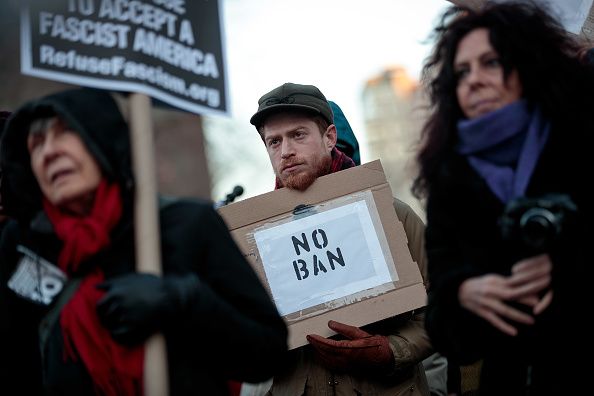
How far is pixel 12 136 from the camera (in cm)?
265

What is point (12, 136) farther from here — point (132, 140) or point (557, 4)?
point (557, 4)

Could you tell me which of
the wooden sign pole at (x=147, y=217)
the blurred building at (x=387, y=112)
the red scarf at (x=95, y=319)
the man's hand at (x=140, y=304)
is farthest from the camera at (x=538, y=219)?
the blurred building at (x=387, y=112)

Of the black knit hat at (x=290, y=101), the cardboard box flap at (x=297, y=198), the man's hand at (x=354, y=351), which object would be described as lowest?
the man's hand at (x=354, y=351)

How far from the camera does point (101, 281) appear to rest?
2.47 m

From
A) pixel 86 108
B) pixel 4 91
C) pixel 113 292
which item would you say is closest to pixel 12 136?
pixel 86 108

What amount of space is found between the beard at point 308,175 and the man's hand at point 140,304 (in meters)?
1.55

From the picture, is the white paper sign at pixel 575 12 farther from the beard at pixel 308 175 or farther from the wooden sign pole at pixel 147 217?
the wooden sign pole at pixel 147 217

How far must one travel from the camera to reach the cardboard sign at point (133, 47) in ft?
8.27

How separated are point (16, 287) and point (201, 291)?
0.67 metres

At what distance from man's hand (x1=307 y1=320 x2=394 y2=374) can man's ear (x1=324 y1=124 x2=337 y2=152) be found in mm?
1073

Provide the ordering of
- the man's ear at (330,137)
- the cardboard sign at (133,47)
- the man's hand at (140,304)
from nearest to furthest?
the man's hand at (140,304), the cardboard sign at (133,47), the man's ear at (330,137)

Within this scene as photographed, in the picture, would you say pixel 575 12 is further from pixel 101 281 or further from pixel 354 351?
pixel 101 281

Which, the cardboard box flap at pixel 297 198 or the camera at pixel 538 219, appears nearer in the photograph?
the camera at pixel 538 219

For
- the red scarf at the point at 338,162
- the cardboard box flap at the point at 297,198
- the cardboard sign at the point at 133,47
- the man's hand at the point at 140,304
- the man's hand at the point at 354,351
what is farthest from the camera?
the red scarf at the point at 338,162
